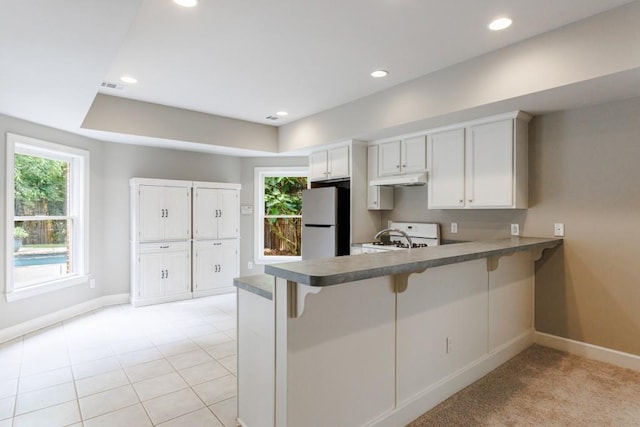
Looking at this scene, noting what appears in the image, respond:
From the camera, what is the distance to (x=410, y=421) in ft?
7.14

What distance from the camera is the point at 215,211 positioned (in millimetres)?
5598

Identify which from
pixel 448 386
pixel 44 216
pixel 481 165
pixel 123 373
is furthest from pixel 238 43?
pixel 44 216

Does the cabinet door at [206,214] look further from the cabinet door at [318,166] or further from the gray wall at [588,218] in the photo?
the gray wall at [588,218]

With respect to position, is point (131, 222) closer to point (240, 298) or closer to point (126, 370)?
point (126, 370)

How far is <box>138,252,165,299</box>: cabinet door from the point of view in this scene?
493cm

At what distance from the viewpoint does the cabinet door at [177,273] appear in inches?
203

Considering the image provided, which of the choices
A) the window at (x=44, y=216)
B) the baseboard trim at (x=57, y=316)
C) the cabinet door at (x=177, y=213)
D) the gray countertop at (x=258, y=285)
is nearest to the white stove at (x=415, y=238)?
the gray countertop at (x=258, y=285)

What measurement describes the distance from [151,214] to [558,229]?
484cm

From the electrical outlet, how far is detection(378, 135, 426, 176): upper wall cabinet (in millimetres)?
1388

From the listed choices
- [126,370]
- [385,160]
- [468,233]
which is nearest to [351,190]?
→ [385,160]

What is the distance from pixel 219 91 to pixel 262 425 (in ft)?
11.0

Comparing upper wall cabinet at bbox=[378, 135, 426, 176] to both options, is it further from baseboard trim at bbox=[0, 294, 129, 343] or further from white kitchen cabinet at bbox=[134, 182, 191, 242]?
baseboard trim at bbox=[0, 294, 129, 343]

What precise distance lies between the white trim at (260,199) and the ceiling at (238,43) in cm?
223

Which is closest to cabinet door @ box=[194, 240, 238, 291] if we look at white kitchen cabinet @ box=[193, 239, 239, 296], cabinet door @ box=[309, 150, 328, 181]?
white kitchen cabinet @ box=[193, 239, 239, 296]
